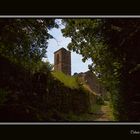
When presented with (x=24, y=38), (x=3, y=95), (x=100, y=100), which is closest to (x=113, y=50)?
(x=100, y=100)

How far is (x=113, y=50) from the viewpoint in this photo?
3.86m

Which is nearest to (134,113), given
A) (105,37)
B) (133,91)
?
(133,91)

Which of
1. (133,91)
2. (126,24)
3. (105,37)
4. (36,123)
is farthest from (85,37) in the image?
(36,123)

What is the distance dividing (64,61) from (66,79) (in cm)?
22

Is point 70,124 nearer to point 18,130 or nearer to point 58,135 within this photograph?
point 58,135

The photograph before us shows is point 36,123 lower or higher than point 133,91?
lower

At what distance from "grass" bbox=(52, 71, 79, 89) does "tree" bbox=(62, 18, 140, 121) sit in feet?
0.76

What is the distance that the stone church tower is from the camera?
12.2 ft

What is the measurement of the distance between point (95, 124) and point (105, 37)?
0.90 m

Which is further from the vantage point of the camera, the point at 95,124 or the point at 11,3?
the point at 11,3

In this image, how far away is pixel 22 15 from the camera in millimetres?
3717

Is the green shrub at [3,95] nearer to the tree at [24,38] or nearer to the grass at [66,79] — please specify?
the tree at [24,38]

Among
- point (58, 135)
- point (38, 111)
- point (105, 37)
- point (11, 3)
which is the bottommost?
point (58, 135)

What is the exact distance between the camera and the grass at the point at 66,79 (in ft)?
12.4
